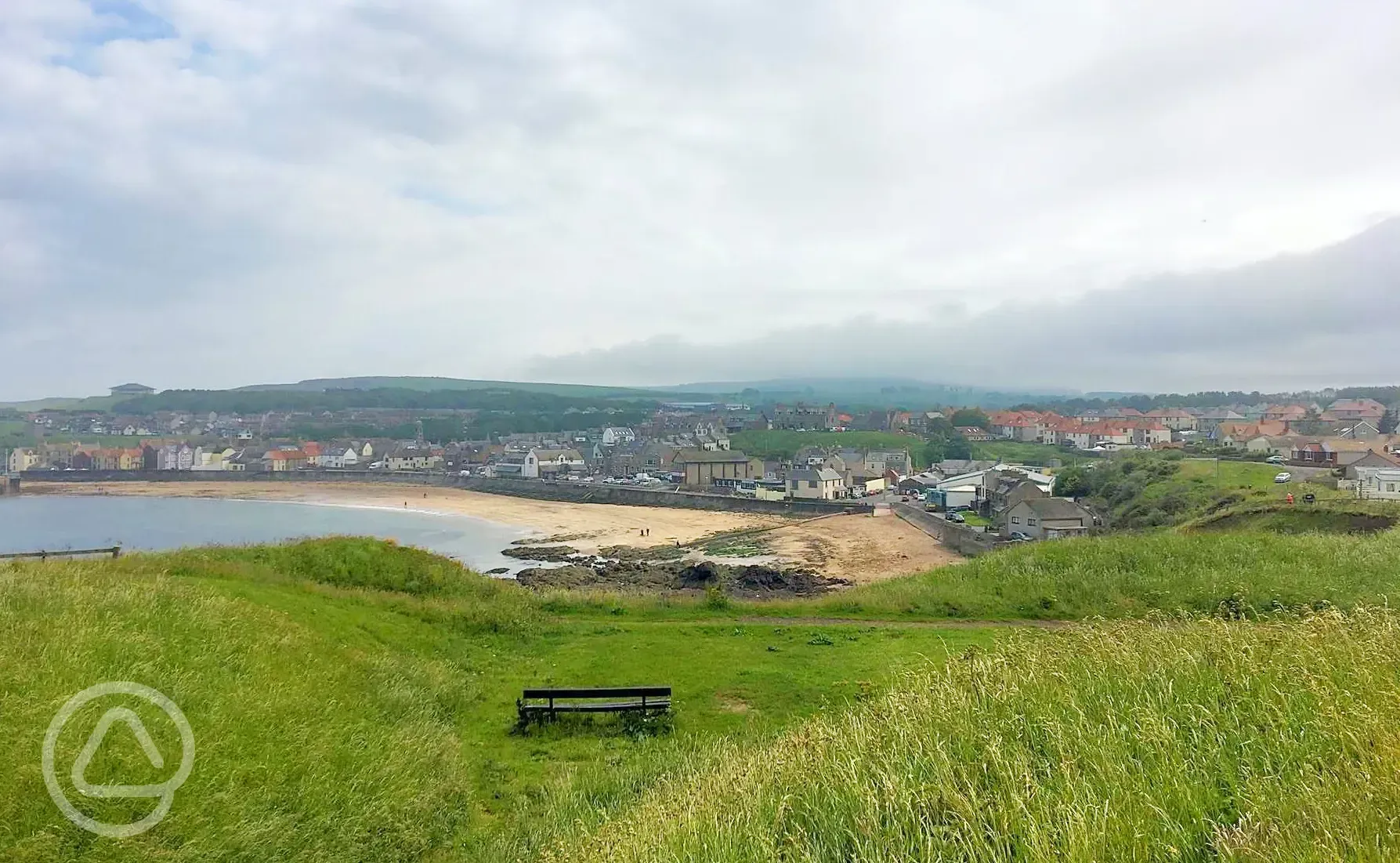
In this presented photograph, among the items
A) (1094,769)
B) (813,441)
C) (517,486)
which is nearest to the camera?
(1094,769)

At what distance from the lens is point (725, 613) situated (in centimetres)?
1773

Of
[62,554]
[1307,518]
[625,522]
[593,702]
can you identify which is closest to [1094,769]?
[593,702]

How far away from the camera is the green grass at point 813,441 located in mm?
105500

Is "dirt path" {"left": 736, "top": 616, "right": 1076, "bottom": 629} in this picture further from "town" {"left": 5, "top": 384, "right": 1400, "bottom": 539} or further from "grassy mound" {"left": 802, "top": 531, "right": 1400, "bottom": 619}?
"town" {"left": 5, "top": 384, "right": 1400, "bottom": 539}

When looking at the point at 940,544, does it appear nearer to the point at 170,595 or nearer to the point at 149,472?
the point at 170,595

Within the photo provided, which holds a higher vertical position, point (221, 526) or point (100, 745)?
point (100, 745)

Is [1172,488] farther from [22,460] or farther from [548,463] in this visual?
[22,460]

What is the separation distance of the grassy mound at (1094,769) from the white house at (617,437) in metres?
119

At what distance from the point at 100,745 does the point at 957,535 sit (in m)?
41.9

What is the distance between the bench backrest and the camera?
10.1m

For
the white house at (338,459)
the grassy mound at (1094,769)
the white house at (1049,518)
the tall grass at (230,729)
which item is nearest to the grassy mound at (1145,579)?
the grassy mound at (1094,769)

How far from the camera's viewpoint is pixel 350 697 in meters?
9.58

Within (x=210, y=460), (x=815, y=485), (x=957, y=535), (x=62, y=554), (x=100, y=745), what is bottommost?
(x=957, y=535)

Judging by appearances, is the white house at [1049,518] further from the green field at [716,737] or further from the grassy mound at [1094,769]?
the grassy mound at [1094,769]
